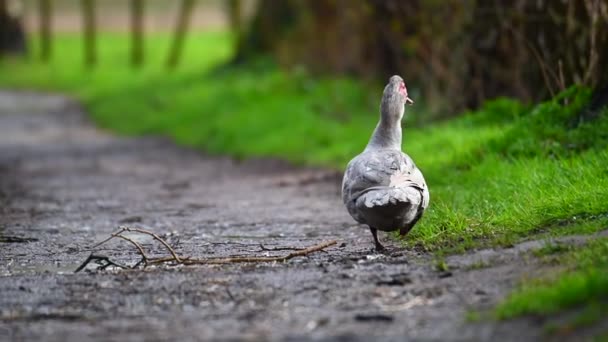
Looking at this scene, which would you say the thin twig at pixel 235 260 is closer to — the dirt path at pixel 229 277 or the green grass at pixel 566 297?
the dirt path at pixel 229 277

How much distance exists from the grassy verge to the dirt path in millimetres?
819

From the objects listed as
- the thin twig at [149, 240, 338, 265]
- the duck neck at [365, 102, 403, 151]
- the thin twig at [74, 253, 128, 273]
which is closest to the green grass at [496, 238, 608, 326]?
the thin twig at [149, 240, 338, 265]

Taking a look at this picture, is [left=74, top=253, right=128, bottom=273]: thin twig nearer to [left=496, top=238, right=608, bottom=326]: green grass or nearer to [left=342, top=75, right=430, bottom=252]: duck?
Answer: [left=342, top=75, right=430, bottom=252]: duck

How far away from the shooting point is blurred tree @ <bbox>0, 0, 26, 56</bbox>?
43.7 meters

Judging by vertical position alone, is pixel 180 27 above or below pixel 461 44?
above

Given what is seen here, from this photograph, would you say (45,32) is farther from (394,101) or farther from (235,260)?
(235,260)

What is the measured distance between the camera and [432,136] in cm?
1241

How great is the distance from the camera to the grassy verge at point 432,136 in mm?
7277

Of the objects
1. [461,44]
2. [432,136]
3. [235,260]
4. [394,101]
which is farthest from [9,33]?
[235,260]

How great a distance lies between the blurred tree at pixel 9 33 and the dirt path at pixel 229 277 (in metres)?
32.1

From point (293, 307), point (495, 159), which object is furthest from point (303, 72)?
point (293, 307)

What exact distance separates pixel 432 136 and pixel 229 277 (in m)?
6.58

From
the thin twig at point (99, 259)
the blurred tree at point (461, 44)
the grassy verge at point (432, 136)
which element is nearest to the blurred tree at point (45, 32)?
the grassy verge at point (432, 136)

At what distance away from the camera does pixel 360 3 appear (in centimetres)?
1792
